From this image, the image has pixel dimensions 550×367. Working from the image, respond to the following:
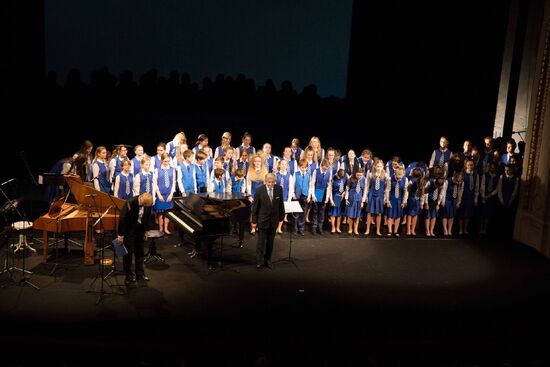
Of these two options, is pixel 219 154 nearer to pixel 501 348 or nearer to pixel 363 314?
pixel 363 314

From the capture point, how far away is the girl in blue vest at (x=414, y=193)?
10.5m

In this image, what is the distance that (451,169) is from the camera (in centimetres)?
1107

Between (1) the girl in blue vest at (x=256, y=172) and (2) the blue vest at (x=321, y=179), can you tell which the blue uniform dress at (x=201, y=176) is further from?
(2) the blue vest at (x=321, y=179)

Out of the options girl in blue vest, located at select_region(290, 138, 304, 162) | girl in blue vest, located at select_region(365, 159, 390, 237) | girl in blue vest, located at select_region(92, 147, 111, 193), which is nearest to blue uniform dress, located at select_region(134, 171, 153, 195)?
girl in blue vest, located at select_region(92, 147, 111, 193)

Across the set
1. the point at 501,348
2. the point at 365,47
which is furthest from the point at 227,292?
the point at 365,47

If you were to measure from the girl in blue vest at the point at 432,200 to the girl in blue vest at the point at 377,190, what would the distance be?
81 cm

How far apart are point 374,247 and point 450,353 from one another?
5006 millimetres

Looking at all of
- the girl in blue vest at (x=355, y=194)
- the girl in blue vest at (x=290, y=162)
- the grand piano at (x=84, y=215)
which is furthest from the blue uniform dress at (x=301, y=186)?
the grand piano at (x=84, y=215)

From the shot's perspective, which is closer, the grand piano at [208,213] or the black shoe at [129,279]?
the black shoe at [129,279]

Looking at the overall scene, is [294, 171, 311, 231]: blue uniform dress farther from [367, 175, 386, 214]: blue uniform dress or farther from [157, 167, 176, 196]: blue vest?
[157, 167, 176, 196]: blue vest

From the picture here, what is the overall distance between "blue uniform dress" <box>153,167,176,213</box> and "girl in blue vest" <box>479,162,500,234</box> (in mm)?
6047

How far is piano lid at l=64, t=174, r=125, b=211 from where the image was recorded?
7.68 m

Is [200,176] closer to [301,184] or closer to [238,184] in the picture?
[238,184]

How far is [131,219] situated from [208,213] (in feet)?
3.79
